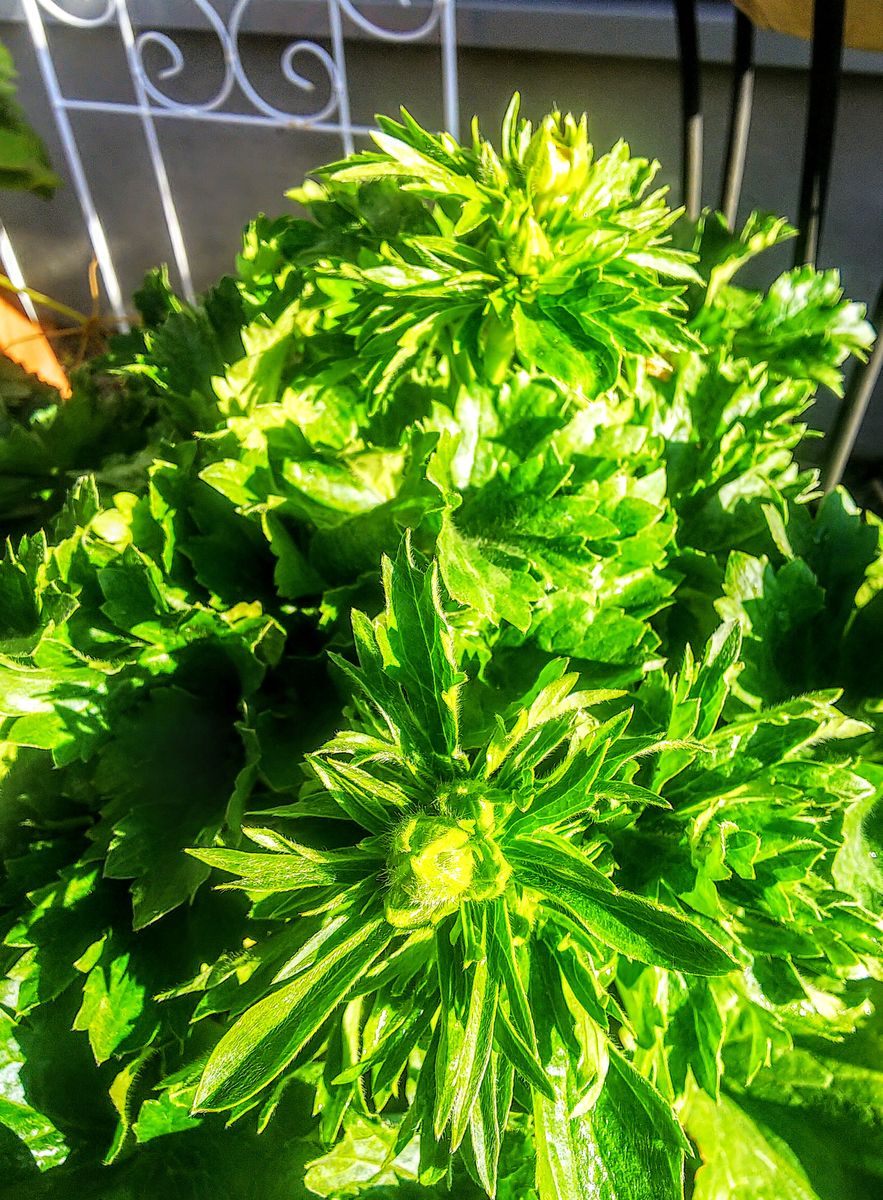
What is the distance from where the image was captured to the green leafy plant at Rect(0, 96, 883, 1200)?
1.61ft

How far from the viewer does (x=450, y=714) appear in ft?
1.57

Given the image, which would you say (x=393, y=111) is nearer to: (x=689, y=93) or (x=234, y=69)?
(x=234, y=69)

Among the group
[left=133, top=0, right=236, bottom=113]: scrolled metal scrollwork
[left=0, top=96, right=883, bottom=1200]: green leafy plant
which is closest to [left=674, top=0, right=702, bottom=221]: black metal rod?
[left=0, top=96, right=883, bottom=1200]: green leafy plant

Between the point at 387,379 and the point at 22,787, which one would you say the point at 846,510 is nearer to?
the point at 387,379

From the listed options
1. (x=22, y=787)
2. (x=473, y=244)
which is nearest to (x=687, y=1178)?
(x=22, y=787)

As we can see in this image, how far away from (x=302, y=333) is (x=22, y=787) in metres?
0.43

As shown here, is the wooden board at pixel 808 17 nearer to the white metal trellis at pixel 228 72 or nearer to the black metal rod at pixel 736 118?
the black metal rod at pixel 736 118

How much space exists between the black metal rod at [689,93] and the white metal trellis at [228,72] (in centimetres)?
57

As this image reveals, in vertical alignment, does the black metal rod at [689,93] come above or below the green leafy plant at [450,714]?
above

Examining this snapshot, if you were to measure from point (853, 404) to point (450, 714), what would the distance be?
2.32 feet

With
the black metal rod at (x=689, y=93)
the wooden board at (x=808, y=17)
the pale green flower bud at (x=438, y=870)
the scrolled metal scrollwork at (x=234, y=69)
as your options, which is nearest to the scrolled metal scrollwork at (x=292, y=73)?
the scrolled metal scrollwork at (x=234, y=69)

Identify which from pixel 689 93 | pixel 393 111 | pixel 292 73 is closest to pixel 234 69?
pixel 292 73

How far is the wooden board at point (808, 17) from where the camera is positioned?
752 millimetres

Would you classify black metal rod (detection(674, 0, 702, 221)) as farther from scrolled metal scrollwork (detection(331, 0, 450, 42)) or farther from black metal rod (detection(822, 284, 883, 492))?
scrolled metal scrollwork (detection(331, 0, 450, 42))
